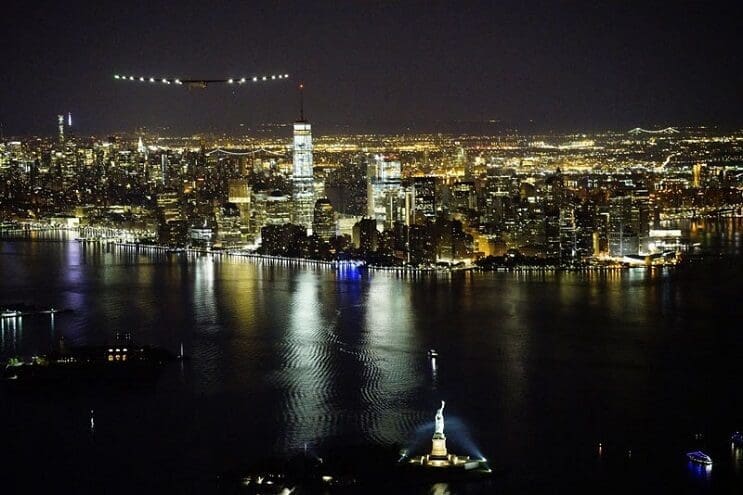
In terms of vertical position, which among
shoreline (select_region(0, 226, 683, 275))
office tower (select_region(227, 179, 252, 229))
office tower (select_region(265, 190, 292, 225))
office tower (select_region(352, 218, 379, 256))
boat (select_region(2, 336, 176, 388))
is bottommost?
boat (select_region(2, 336, 176, 388))

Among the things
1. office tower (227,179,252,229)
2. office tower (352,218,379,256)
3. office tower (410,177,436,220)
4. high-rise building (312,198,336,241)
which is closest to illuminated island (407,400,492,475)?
office tower (352,218,379,256)

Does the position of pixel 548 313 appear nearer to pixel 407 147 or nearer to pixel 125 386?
pixel 125 386

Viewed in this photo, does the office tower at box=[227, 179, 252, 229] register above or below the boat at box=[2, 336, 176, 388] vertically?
above

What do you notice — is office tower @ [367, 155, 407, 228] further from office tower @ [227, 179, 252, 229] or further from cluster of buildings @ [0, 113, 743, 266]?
office tower @ [227, 179, 252, 229]

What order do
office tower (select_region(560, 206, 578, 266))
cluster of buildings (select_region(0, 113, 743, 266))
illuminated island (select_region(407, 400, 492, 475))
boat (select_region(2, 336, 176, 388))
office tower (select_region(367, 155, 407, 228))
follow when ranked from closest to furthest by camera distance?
illuminated island (select_region(407, 400, 492, 475)) → boat (select_region(2, 336, 176, 388)) → office tower (select_region(560, 206, 578, 266)) → cluster of buildings (select_region(0, 113, 743, 266)) → office tower (select_region(367, 155, 407, 228))

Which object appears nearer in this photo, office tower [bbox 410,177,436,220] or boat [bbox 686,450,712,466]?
boat [bbox 686,450,712,466]

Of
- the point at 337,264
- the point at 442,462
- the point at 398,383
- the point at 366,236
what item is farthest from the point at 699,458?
the point at 366,236

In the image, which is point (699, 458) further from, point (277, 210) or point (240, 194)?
point (240, 194)

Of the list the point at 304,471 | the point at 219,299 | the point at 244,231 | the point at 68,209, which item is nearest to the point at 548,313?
the point at 219,299
